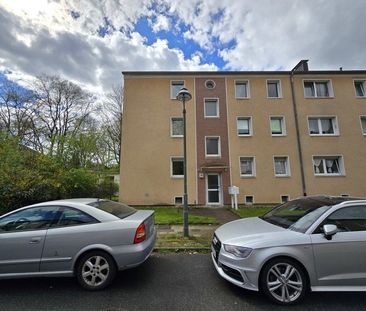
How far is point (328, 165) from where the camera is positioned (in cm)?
1539

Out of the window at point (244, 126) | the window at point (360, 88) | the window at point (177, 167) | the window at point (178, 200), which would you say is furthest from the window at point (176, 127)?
the window at point (360, 88)

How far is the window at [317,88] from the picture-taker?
640 inches

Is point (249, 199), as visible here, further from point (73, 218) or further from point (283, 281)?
point (73, 218)

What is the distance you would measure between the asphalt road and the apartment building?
1049 cm

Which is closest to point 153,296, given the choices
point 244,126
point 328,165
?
point 244,126

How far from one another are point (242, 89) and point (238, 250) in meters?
14.8

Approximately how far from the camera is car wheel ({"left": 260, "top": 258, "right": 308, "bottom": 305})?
3.26m

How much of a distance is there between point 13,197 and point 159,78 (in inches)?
445

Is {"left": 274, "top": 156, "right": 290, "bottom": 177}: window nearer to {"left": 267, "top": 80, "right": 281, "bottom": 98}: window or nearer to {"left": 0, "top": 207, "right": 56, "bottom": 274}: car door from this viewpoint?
{"left": 267, "top": 80, "right": 281, "bottom": 98}: window

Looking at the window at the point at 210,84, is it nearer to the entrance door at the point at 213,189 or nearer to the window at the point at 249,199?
the entrance door at the point at 213,189

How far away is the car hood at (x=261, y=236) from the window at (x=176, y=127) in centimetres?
1168

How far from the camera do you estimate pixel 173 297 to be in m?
3.46

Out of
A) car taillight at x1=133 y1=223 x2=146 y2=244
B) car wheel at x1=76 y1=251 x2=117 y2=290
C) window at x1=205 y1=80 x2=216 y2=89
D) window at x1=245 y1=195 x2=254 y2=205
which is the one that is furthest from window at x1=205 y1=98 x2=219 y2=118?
car wheel at x1=76 y1=251 x2=117 y2=290

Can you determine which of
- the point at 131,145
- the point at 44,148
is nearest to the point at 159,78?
the point at 131,145
